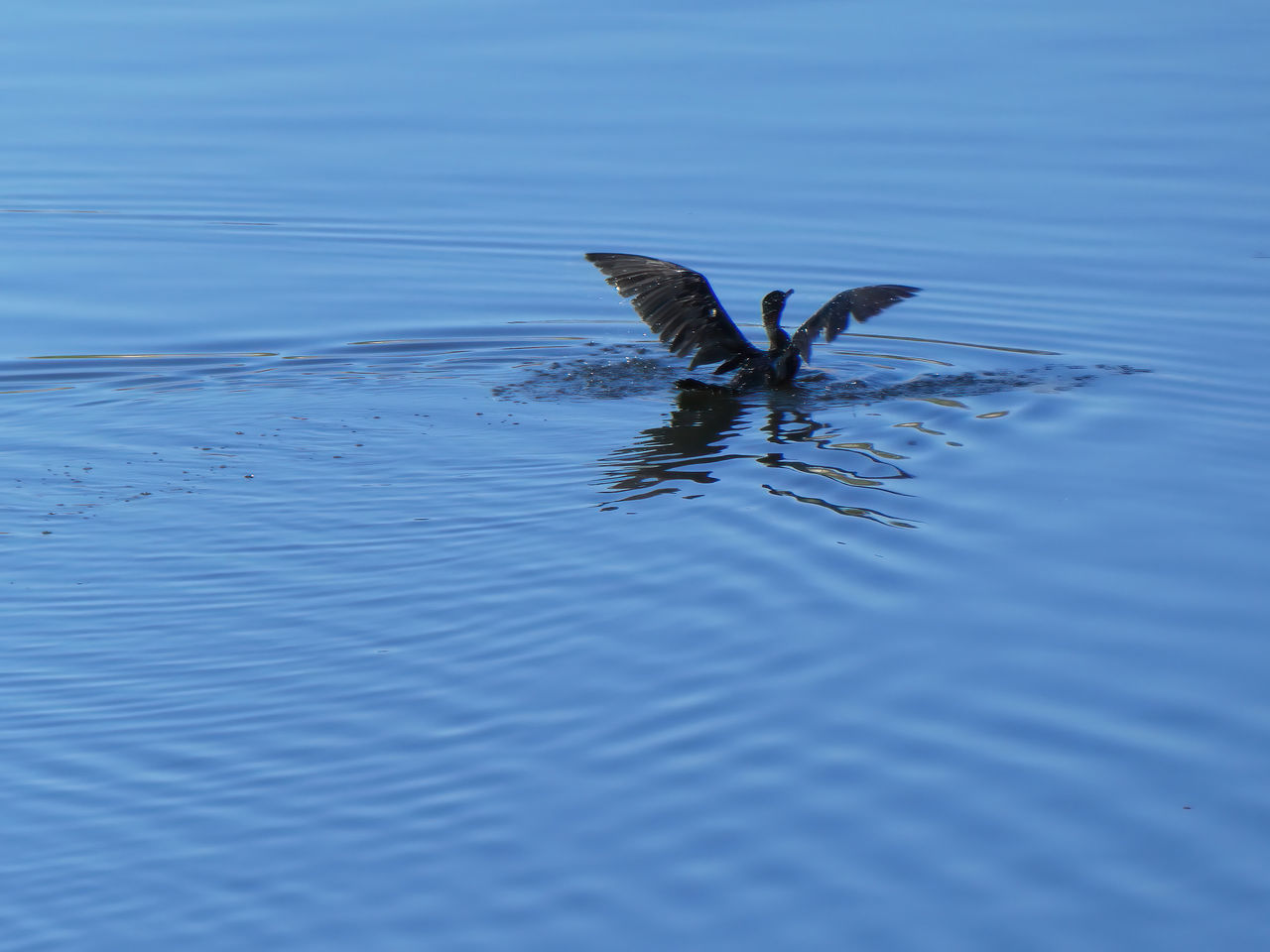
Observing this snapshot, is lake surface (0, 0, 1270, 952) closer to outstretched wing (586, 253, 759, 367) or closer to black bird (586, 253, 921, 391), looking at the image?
black bird (586, 253, 921, 391)

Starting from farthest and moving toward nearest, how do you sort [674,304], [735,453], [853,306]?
[674,304] → [853,306] → [735,453]

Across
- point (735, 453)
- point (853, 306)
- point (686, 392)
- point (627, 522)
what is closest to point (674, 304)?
point (686, 392)

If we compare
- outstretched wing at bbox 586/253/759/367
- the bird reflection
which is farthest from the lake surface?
outstretched wing at bbox 586/253/759/367

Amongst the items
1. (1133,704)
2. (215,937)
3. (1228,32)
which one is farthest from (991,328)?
(1228,32)

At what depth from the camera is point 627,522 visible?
23.8ft

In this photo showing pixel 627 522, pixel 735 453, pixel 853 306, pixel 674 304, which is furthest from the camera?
pixel 674 304

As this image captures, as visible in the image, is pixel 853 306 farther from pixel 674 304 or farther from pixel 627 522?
pixel 627 522

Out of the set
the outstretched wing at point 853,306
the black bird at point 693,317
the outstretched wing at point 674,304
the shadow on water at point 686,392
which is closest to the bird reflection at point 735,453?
the shadow on water at point 686,392

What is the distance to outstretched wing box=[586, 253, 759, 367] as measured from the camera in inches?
372

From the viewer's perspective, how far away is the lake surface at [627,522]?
4.61 m

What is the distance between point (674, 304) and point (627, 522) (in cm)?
255

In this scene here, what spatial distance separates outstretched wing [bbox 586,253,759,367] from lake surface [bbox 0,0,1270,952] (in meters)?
0.39

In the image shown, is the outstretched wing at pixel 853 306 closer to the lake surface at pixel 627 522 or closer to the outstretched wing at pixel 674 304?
the lake surface at pixel 627 522

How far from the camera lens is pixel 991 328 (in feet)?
34.3
